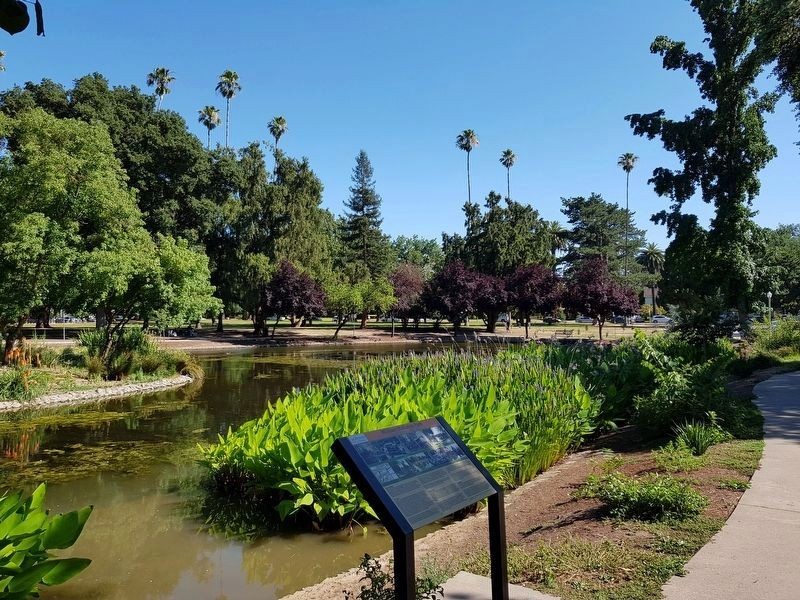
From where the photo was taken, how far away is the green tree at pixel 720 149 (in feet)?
77.6

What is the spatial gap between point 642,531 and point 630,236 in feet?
307

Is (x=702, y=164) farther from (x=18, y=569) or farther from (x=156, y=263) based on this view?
(x=18, y=569)

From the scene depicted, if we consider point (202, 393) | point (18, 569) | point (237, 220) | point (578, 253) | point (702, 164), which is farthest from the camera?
point (578, 253)

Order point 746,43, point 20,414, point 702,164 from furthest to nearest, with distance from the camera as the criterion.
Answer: point 702,164, point 746,43, point 20,414

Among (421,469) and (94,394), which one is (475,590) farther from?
(94,394)

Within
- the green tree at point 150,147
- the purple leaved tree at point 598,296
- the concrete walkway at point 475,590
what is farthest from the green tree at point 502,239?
the concrete walkway at point 475,590

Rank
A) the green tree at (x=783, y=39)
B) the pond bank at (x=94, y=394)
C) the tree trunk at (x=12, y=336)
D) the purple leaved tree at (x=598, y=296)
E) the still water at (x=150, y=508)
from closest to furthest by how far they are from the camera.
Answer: the still water at (x=150, y=508)
the pond bank at (x=94, y=394)
the green tree at (x=783, y=39)
the tree trunk at (x=12, y=336)
the purple leaved tree at (x=598, y=296)

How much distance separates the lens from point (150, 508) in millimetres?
7215

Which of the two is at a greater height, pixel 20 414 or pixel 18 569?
pixel 18 569

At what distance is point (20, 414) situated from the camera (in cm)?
1320

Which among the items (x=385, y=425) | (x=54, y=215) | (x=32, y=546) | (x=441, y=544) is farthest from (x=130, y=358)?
(x=32, y=546)

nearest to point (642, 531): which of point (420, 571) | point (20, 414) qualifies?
point (420, 571)

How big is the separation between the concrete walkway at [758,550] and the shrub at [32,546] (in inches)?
125

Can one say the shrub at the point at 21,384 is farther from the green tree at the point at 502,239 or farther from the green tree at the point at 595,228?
the green tree at the point at 595,228
